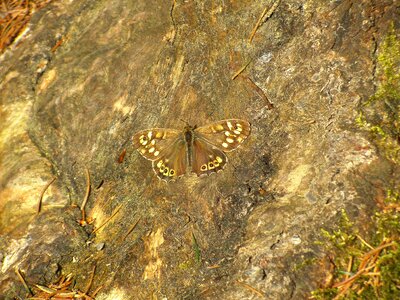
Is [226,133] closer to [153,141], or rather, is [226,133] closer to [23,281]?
[153,141]

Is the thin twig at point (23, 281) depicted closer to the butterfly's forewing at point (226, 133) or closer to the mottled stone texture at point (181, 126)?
the mottled stone texture at point (181, 126)

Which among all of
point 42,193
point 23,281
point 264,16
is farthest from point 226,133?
point 23,281

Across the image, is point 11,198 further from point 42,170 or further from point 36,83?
point 36,83

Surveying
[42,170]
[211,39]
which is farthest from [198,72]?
[42,170]

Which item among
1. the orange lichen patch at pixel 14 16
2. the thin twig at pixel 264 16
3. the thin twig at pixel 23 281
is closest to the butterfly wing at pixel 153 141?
the thin twig at pixel 264 16

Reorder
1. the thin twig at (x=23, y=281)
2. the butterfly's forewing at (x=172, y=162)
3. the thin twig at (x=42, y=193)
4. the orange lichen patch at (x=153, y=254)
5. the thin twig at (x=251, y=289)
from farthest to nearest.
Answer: the thin twig at (x=42, y=193) < the butterfly's forewing at (x=172, y=162) < the thin twig at (x=23, y=281) < the orange lichen patch at (x=153, y=254) < the thin twig at (x=251, y=289)

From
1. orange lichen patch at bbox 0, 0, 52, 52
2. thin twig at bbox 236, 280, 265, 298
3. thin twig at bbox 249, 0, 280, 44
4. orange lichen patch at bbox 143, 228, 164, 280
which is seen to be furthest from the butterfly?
orange lichen patch at bbox 0, 0, 52, 52
